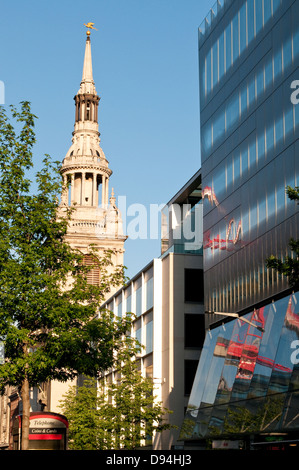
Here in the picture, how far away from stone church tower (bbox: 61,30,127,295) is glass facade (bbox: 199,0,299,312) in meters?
63.4

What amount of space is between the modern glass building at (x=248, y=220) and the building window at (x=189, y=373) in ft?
32.2

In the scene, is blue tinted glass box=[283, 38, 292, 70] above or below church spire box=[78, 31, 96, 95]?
below

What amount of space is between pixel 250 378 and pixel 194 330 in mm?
A: 20664

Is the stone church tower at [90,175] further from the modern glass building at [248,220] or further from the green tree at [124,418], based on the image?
the modern glass building at [248,220]

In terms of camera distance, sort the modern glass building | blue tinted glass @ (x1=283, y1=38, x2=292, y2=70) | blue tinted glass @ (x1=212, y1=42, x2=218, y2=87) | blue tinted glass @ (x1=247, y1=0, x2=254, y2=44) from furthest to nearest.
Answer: blue tinted glass @ (x1=212, y1=42, x2=218, y2=87)
blue tinted glass @ (x1=247, y1=0, x2=254, y2=44)
blue tinted glass @ (x1=283, y1=38, x2=292, y2=70)
the modern glass building

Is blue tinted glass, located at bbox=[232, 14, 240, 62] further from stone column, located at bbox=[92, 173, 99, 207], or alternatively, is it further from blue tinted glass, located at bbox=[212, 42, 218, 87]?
stone column, located at bbox=[92, 173, 99, 207]

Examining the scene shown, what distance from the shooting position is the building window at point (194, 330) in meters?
61.1

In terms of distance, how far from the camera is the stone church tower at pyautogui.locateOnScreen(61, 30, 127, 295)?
118250mm

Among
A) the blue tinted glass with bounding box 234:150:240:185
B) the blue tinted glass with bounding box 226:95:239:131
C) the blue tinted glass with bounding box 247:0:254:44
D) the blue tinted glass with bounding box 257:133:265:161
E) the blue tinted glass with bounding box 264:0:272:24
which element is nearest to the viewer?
the blue tinted glass with bounding box 264:0:272:24

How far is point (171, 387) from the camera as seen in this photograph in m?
59.6

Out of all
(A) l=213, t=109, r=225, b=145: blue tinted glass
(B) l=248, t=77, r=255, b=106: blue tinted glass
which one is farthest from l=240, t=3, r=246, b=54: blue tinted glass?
(A) l=213, t=109, r=225, b=145: blue tinted glass

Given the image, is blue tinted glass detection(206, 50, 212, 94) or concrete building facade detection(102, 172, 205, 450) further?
concrete building facade detection(102, 172, 205, 450)

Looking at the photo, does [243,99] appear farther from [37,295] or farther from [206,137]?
[37,295]

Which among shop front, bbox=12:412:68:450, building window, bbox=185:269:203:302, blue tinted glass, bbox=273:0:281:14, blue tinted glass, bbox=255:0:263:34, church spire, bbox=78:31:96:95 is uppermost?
church spire, bbox=78:31:96:95
